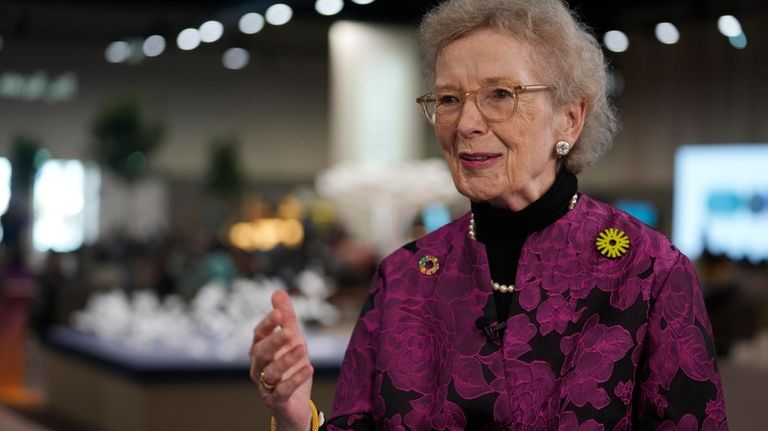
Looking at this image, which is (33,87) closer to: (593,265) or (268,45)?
(268,45)

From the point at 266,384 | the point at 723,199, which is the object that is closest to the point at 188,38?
the point at 266,384

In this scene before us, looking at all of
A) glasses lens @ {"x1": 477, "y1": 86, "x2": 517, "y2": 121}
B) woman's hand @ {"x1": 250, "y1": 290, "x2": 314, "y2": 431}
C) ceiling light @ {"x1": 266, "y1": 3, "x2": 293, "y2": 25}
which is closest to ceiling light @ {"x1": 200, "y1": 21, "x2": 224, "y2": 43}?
ceiling light @ {"x1": 266, "y1": 3, "x2": 293, "y2": 25}

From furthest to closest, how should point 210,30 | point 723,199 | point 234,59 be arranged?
point 234,59
point 723,199
point 210,30

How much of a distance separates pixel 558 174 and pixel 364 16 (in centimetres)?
977

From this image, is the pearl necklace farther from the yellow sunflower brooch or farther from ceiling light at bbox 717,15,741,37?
ceiling light at bbox 717,15,741,37

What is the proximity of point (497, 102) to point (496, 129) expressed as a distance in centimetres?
4

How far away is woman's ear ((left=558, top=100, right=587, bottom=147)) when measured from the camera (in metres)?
1.84

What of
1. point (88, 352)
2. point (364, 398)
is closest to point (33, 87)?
point (88, 352)

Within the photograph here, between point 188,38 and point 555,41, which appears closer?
point 555,41

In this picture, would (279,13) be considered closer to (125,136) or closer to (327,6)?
(327,6)

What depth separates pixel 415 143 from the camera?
11164 millimetres

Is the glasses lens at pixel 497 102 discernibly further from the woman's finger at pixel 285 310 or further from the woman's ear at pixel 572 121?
the woman's finger at pixel 285 310

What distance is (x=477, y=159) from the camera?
5.82 ft

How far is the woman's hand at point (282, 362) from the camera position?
1588 mm
